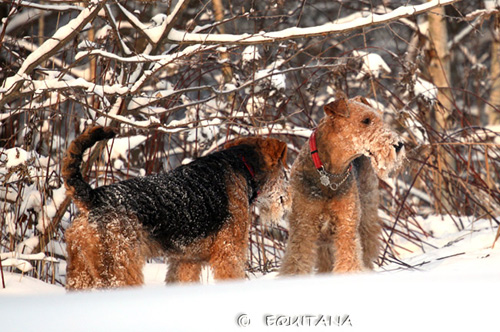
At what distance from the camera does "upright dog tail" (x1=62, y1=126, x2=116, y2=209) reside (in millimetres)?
3322

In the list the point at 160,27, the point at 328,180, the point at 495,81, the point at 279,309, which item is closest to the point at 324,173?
the point at 328,180

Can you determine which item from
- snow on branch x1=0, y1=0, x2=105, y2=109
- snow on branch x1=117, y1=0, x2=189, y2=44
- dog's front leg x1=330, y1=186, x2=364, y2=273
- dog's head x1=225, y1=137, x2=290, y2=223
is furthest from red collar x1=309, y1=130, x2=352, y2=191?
snow on branch x1=0, y1=0, x2=105, y2=109

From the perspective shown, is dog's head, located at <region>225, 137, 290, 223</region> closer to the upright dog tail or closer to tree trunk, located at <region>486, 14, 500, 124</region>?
the upright dog tail

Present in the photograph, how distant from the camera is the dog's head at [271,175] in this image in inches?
175

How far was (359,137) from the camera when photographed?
4367 millimetres

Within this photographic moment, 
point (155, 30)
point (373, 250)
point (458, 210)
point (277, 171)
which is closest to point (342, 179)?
point (277, 171)

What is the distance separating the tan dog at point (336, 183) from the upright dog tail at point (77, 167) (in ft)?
5.44

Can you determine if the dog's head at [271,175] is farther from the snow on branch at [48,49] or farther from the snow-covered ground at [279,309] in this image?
the snow-covered ground at [279,309]

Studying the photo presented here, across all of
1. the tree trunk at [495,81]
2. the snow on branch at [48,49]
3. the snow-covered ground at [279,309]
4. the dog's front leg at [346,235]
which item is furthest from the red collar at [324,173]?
the tree trunk at [495,81]

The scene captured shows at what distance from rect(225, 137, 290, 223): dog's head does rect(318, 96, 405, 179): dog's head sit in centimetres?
35

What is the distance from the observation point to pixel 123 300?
2.48 m

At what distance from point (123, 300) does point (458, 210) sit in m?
5.52

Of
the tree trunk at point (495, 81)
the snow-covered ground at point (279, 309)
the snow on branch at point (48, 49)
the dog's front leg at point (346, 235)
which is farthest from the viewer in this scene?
the tree trunk at point (495, 81)

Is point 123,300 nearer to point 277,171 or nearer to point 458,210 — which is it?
point 277,171
